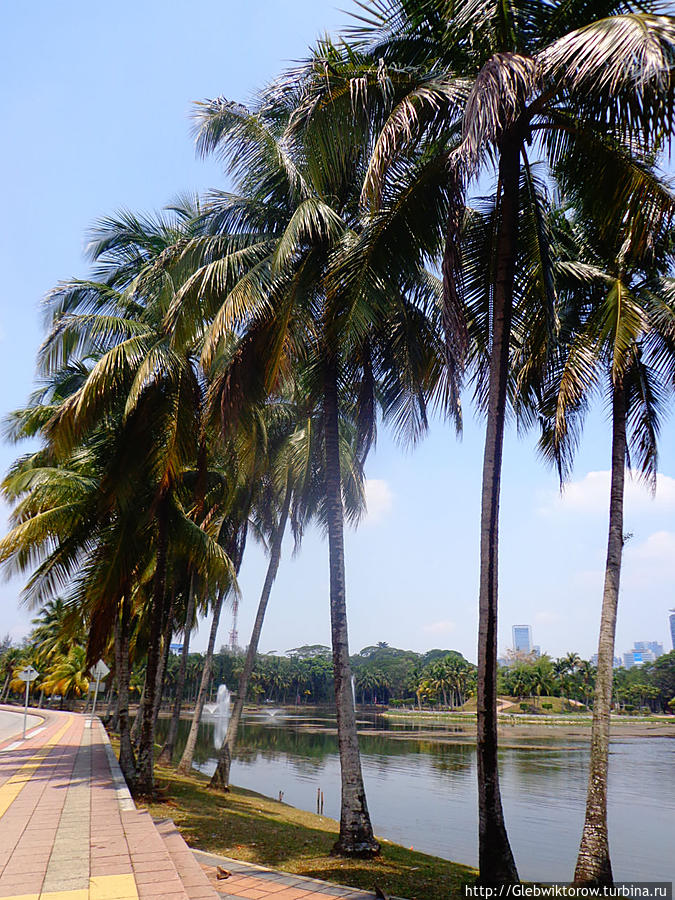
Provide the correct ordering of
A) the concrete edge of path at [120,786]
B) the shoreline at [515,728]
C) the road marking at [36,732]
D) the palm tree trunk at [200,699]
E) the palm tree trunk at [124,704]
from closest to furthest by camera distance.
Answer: the concrete edge of path at [120,786] < the palm tree trunk at [124,704] < the palm tree trunk at [200,699] < the road marking at [36,732] < the shoreline at [515,728]

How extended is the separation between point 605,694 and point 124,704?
10098mm

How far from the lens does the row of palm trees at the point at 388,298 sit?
7016mm

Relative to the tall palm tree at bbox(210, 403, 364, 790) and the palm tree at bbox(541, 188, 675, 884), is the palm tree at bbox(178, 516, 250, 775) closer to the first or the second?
the tall palm tree at bbox(210, 403, 364, 790)

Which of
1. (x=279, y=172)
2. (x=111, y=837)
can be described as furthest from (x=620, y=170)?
(x=111, y=837)

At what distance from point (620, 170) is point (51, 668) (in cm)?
5846

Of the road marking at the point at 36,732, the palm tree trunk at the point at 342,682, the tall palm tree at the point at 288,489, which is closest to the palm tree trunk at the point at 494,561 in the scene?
the palm tree trunk at the point at 342,682

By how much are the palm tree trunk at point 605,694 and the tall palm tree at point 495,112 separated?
2867mm

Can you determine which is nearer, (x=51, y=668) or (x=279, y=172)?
(x=279, y=172)

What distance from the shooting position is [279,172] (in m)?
10.6

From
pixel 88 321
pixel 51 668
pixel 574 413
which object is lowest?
pixel 51 668

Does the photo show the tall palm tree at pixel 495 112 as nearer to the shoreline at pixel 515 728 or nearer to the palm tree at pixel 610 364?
the palm tree at pixel 610 364

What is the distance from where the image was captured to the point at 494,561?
739 cm

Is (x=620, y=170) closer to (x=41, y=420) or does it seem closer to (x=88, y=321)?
(x=88, y=321)

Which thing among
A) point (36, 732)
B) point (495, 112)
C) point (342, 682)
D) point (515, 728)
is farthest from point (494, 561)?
point (515, 728)
